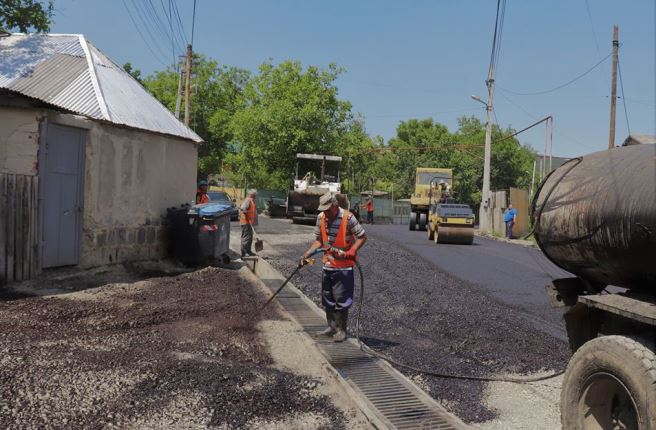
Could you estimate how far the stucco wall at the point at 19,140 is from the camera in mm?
8211

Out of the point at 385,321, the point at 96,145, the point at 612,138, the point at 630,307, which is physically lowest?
the point at 385,321

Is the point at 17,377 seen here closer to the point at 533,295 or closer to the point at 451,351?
the point at 451,351

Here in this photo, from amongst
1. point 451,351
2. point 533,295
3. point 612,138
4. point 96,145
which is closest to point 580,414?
point 451,351

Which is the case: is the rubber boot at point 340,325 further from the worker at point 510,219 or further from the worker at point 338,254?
the worker at point 510,219

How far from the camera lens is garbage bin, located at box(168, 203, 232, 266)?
436 inches

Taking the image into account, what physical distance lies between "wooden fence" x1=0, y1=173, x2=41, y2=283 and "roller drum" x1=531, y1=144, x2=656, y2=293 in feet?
22.7

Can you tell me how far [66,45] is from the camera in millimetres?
12031

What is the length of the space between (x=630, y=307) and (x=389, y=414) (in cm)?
189

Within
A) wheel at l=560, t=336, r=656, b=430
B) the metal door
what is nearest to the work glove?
wheel at l=560, t=336, r=656, b=430

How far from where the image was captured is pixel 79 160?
9.27 meters

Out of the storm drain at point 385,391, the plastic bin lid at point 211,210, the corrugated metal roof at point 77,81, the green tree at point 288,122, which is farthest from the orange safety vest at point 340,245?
the green tree at point 288,122

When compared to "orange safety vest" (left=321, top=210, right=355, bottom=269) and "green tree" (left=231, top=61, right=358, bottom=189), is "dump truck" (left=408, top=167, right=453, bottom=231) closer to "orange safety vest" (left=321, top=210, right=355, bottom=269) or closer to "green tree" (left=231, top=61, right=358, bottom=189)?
"green tree" (left=231, top=61, right=358, bottom=189)

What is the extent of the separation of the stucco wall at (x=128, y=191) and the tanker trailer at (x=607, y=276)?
7.83 m

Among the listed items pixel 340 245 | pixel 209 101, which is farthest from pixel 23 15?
pixel 209 101
